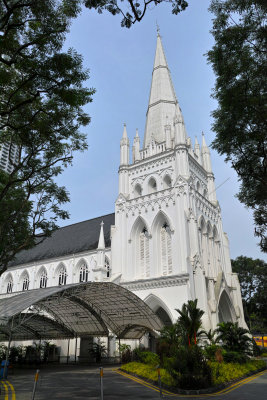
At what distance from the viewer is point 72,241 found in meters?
40.9

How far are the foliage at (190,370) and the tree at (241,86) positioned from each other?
554 cm

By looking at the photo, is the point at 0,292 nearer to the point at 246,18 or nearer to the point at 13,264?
the point at 13,264

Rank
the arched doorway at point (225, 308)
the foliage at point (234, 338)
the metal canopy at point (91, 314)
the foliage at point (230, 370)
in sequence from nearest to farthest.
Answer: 1. the foliage at point (230, 370)
2. the foliage at point (234, 338)
3. the metal canopy at point (91, 314)
4. the arched doorway at point (225, 308)

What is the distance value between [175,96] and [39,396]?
3445cm

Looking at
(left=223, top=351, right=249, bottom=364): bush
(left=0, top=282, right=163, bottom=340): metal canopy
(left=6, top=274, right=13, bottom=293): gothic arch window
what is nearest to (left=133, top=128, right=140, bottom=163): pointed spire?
(left=0, top=282, right=163, bottom=340): metal canopy

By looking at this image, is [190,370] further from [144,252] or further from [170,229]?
[144,252]

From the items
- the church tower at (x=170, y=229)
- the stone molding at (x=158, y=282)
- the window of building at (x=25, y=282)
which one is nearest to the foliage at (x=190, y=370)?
the church tower at (x=170, y=229)

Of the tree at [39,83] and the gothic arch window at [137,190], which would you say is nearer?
the tree at [39,83]

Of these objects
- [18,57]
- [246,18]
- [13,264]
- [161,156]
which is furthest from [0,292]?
[246,18]

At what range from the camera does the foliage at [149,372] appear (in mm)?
12673

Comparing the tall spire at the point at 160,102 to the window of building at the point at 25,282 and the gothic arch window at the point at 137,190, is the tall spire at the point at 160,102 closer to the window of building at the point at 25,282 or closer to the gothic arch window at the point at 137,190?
the gothic arch window at the point at 137,190

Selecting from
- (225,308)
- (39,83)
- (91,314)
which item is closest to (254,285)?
(225,308)

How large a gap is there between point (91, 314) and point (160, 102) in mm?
23966

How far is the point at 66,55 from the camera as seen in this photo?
32.7 ft
